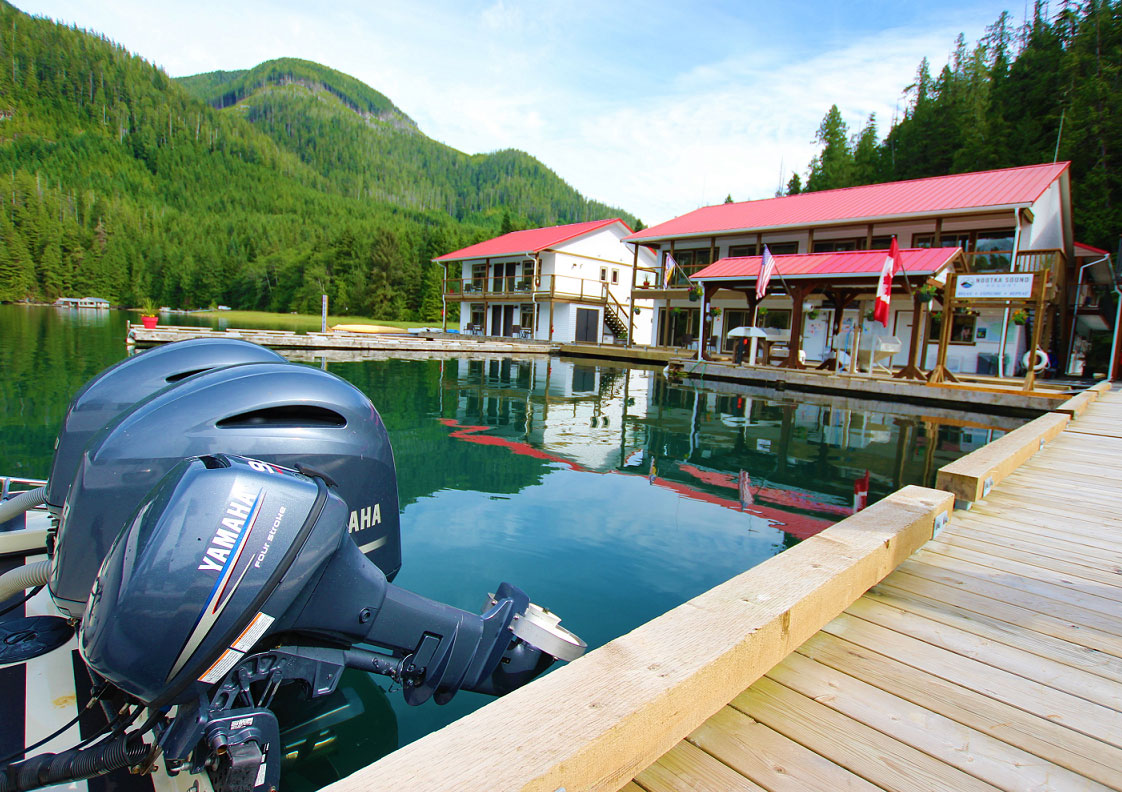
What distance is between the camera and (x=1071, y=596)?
234 centimetres

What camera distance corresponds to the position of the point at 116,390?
87.1 inches

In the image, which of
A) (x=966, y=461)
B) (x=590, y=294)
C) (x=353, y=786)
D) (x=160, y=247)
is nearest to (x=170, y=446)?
(x=353, y=786)

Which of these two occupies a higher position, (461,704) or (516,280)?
(516,280)

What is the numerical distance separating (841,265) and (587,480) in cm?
1187

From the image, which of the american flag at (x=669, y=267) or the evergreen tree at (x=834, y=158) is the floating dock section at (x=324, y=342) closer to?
the american flag at (x=669, y=267)

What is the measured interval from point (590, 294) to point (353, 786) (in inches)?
1213

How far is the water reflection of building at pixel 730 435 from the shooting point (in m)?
6.27

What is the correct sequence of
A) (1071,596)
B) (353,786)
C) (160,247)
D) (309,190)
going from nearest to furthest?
(353,786)
(1071,596)
(160,247)
(309,190)

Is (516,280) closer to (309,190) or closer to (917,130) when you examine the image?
(917,130)

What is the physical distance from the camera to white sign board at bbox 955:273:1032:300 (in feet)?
39.4

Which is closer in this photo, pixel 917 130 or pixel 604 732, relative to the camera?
pixel 604 732

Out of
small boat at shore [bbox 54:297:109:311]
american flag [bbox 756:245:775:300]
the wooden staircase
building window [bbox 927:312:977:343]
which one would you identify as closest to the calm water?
american flag [bbox 756:245:775:300]

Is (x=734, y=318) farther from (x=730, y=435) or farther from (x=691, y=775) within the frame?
(x=691, y=775)

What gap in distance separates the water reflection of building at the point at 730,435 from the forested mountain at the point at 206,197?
157 feet
